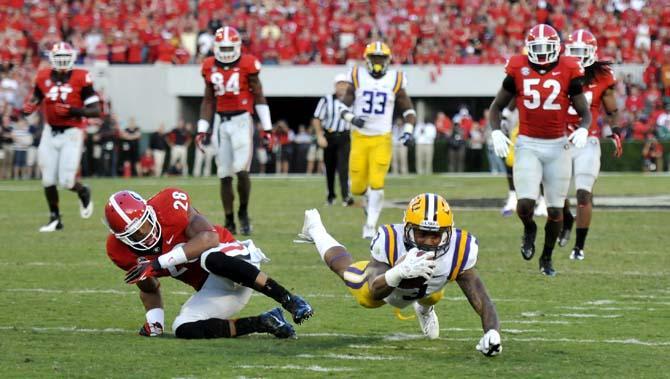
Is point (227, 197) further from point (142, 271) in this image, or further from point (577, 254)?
point (142, 271)

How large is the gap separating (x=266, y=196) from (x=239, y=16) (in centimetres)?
1159

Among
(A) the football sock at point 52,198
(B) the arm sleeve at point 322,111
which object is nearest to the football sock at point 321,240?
(A) the football sock at point 52,198

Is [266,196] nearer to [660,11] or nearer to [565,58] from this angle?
[565,58]

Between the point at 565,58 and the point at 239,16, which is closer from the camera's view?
the point at 565,58

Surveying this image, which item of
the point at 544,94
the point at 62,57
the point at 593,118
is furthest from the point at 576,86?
the point at 62,57

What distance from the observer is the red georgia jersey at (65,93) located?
1148 centimetres

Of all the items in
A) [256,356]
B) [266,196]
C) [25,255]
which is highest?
[256,356]

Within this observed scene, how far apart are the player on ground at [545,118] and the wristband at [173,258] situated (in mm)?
3394

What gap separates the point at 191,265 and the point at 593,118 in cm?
440

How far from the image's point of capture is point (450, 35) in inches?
1070

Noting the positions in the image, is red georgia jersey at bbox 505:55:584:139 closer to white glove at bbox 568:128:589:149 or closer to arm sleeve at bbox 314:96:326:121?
white glove at bbox 568:128:589:149

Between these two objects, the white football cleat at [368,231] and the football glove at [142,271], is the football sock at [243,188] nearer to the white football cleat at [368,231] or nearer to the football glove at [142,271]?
the white football cleat at [368,231]

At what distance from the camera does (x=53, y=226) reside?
1184 centimetres

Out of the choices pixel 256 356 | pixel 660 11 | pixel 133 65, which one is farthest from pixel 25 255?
pixel 660 11
